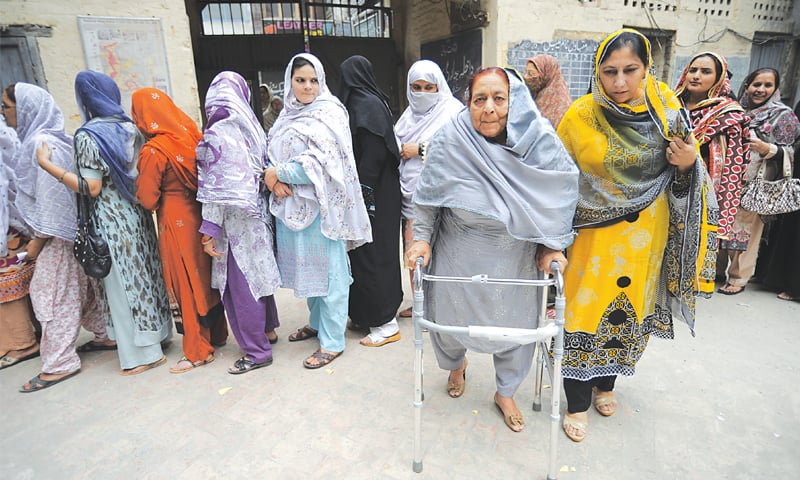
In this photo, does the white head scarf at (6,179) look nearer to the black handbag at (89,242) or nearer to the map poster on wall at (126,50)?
the black handbag at (89,242)

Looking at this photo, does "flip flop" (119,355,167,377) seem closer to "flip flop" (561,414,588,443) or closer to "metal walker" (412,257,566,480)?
"metal walker" (412,257,566,480)

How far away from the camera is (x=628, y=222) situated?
195cm

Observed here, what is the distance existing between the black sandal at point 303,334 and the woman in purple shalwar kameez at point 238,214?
0.34 m

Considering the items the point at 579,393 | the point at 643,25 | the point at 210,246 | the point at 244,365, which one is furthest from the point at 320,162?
the point at 643,25

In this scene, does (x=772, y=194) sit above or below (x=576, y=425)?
above

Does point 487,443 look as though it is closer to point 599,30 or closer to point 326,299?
point 326,299

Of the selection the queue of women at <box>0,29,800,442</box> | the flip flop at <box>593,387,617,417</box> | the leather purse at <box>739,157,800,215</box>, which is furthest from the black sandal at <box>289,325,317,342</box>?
the leather purse at <box>739,157,800,215</box>

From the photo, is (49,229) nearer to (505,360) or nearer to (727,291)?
(505,360)

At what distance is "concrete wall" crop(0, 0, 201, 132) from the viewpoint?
437 cm

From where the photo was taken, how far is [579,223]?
1986 millimetres

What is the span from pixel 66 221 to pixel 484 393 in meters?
2.73

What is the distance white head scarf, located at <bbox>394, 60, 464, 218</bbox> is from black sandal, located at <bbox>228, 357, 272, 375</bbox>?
1.46 meters

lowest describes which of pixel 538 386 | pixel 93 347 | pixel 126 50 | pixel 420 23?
pixel 93 347

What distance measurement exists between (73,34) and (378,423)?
5006 millimetres
